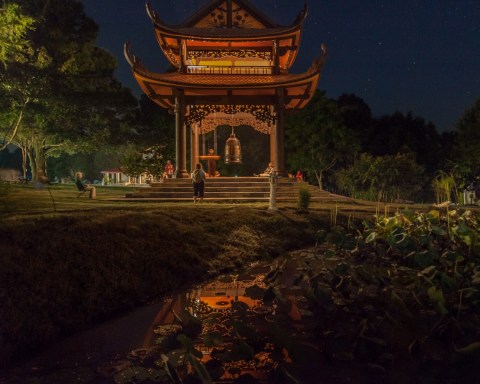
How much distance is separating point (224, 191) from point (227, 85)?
A: 4.20 meters

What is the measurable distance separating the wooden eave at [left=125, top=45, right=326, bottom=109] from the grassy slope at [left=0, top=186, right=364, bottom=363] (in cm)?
867

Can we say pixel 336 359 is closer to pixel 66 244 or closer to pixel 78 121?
pixel 66 244

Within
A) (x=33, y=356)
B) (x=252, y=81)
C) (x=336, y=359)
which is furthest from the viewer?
(x=252, y=81)

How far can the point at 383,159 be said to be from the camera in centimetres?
2991

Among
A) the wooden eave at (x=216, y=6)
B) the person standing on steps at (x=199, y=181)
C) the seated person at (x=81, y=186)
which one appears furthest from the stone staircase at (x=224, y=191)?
the wooden eave at (x=216, y=6)

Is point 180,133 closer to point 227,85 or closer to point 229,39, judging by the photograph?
point 227,85

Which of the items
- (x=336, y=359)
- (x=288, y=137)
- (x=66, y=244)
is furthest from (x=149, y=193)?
(x=288, y=137)

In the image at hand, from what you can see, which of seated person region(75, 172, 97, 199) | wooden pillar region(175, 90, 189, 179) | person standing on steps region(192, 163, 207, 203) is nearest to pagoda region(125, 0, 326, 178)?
wooden pillar region(175, 90, 189, 179)

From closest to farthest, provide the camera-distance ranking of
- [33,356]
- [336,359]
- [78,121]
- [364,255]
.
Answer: [336,359], [33,356], [364,255], [78,121]

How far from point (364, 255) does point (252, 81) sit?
13514 mm

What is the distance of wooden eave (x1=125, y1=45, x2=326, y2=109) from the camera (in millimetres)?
17484

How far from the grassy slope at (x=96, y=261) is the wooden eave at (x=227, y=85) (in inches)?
341

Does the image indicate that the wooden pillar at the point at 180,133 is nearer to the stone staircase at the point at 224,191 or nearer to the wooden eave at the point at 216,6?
the stone staircase at the point at 224,191

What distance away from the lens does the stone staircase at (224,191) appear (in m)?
16.8
